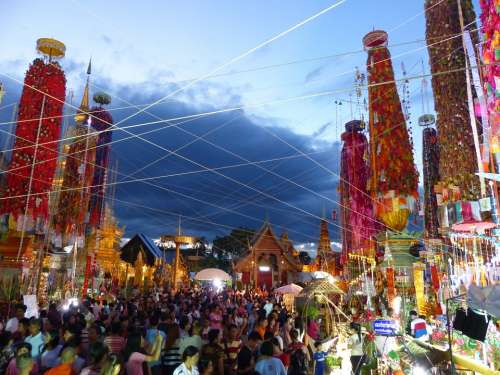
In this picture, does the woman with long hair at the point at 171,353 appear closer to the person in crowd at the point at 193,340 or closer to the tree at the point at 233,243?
the person in crowd at the point at 193,340

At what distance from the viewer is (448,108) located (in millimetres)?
10672

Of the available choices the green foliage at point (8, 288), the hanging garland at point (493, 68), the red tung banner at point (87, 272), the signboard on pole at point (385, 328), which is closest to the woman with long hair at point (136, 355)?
the signboard on pole at point (385, 328)

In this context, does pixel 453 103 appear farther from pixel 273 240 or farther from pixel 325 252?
pixel 273 240

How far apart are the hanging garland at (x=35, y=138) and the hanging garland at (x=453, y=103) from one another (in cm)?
1411

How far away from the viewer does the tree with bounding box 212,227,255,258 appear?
46791 millimetres

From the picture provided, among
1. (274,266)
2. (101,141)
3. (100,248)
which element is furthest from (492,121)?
(274,266)

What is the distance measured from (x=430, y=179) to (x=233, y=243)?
32.5 meters

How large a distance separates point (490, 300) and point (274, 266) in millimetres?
31839

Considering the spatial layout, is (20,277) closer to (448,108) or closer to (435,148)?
(448,108)

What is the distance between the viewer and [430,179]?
67.7 ft

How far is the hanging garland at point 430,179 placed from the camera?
20.4m

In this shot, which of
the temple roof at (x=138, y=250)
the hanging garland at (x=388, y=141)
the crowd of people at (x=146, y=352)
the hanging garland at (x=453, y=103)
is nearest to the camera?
the crowd of people at (x=146, y=352)

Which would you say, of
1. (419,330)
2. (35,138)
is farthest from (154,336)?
(35,138)

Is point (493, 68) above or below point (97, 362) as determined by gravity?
above
